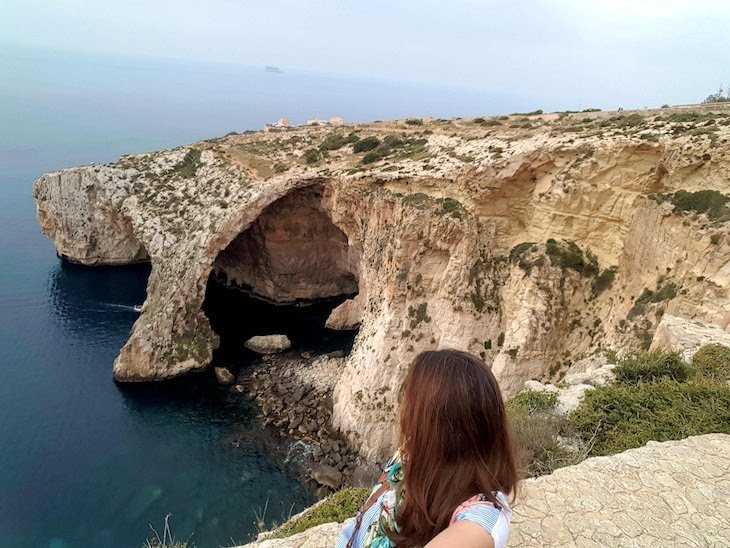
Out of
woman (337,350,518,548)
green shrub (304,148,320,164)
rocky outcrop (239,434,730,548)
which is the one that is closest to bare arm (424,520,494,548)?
woman (337,350,518,548)

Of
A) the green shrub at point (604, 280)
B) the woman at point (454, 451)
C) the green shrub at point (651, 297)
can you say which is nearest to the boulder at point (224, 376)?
the green shrub at point (604, 280)

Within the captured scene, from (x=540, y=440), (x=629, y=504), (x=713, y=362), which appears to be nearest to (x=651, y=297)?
(x=713, y=362)

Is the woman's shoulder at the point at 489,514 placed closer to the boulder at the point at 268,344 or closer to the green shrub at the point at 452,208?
the green shrub at the point at 452,208

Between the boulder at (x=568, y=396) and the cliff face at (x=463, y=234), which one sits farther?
the cliff face at (x=463, y=234)

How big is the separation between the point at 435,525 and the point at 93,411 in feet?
115

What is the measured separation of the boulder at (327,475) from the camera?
84.4ft

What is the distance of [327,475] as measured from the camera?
26016 mm

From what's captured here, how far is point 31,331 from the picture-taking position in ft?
130

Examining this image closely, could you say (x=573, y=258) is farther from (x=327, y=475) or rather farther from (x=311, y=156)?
(x=311, y=156)

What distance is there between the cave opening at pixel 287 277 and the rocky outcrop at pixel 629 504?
110 ft

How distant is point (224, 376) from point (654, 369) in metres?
30.2

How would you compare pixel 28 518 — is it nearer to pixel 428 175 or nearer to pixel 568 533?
pixel 568 533

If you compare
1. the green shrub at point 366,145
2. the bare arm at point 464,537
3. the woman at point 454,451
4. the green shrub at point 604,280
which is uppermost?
the green shrub at point 366,145

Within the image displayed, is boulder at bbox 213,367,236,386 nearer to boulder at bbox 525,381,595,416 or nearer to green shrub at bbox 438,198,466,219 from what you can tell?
green shrub at bbox 438,198,466,219
